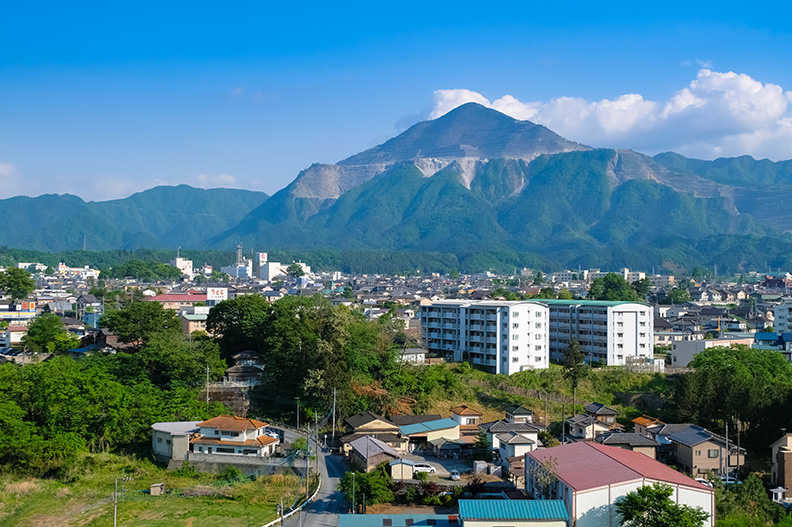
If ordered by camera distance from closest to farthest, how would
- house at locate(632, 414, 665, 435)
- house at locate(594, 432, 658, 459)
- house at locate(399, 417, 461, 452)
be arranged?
house at locate(594, 432, 658, 459) < house at locate(399, 417, 461, 452) < house at locate(632, 414, 665, 435)

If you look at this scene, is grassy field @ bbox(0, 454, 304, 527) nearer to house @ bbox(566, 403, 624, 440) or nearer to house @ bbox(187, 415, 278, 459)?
house @ bbox(187, 415, 278, 459)

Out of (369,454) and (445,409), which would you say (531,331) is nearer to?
(445,409)

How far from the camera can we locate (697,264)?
162 metres

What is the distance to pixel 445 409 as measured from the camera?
29.2 meters

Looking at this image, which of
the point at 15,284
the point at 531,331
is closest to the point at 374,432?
the point at 531,331

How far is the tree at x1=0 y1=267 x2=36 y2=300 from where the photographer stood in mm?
64250

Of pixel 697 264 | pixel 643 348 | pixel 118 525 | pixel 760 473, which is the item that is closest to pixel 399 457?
pixel 118 525

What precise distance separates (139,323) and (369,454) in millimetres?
14781

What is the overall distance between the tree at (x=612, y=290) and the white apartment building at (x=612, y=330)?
15429 mm

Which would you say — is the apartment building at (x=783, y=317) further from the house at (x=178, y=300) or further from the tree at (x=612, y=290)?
the house at (x=178, y=300)

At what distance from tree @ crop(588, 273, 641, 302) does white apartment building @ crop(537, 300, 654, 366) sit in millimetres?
15429

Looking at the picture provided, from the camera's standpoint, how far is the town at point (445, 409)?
1884cm

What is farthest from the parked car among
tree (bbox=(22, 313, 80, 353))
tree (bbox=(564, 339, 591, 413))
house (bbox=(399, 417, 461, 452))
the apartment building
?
the apartment building

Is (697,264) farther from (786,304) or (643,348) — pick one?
(643,348)
